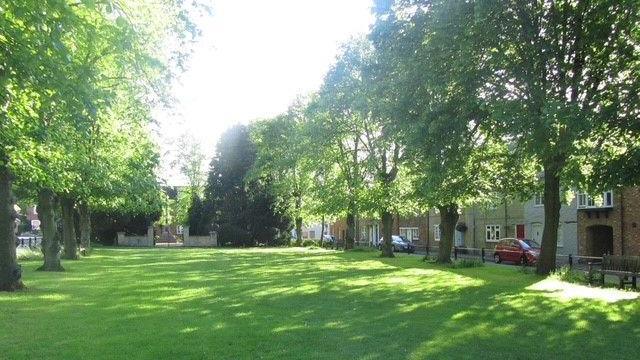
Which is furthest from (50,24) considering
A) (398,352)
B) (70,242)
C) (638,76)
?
(70,242)

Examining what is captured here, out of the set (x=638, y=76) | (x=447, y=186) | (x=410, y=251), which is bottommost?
(x=410, y=251)

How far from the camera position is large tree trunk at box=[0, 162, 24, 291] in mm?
17750

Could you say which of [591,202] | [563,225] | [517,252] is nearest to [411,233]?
[563,225]

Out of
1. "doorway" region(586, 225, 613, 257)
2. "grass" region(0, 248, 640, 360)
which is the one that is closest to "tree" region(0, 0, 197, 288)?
"grass" region(0, 248, 640, 360)

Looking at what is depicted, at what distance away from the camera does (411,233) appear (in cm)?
6944

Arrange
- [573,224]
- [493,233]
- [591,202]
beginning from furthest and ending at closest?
[493,233]
[573,224]
[591,202]

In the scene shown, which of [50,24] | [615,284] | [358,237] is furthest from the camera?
[358,237]

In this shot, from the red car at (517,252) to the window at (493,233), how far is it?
45.2 ft

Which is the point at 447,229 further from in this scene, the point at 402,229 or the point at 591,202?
the point at 402,229

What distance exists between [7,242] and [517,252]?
29272mm

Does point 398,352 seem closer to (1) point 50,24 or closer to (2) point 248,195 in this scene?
(1) point 50,24

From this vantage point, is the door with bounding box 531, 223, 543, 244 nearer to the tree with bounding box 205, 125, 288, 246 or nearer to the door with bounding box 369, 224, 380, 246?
the tree with bounding box 205, 125, 288, 246

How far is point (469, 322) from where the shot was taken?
474 inches

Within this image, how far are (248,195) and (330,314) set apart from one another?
202ft
